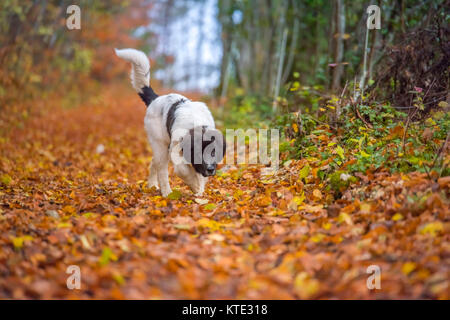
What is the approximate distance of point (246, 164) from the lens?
25.1 feet

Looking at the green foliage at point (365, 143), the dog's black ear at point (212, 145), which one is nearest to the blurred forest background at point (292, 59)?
the green foliage at point (365, 143)

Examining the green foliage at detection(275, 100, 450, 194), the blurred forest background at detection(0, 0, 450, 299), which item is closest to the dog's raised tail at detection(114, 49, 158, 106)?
the blurred forest background at detection(0, 0, 450, 299)

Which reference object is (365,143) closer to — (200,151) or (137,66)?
(200,151)

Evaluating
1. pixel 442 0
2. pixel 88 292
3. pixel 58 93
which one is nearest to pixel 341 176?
pixel 88 292

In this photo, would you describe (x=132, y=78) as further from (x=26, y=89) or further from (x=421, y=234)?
(x=26, y=89)

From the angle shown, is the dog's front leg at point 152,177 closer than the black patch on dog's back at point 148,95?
Yes

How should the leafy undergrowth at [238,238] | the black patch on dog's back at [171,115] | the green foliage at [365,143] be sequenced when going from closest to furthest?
1. the leafy undergrowth at [238,238]
2. the green foliage at [365,143]
3. the black patch on dog's back at [171,115]

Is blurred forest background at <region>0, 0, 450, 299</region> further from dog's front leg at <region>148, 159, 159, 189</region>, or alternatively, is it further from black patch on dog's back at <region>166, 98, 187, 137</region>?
black patch on dog's back at <region>166, 98, 187, 137</region>

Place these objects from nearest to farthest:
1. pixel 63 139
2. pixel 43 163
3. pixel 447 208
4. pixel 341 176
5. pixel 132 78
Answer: pixel 447 208, pixel 341 176, pixel 132 78, pixel 43 163, pixel 63 139

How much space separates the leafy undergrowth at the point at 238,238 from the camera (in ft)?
10.2

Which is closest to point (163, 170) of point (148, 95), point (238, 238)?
point (148, 95)

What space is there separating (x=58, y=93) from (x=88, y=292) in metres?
17.6

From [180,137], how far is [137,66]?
6.85 feet

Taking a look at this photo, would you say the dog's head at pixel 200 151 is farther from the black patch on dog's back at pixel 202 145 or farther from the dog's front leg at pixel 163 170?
the dog's front leg at pixel 163 170
